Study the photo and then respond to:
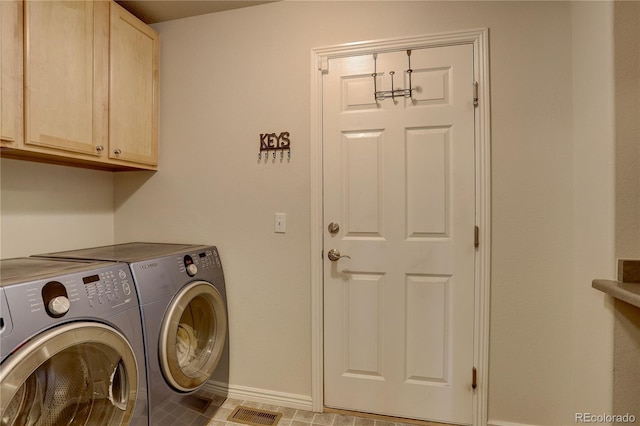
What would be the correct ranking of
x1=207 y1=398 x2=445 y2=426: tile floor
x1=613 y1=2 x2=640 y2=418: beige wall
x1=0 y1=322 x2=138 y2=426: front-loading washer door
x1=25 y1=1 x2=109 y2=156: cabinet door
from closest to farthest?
1. x1=0 y1=322 x2=138 y2=426: front-loading washer door
2. x1=613 y1=2 x2=640 y2=418: beige wall
3. x1=25 y1=1 x2=109 y2=156: cabinet door
4. x1=207 y1=398 x2=445 y2=426: tile floor

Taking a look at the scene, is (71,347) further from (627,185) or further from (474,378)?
(627,185)

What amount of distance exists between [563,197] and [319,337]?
1.50m

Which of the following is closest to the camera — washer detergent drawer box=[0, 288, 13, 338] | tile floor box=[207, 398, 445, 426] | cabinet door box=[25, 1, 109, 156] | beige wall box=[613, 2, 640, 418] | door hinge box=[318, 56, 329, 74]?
washer detergent drawer box=[0, 288, 13, 338]

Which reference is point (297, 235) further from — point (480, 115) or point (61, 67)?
point (61, 67)

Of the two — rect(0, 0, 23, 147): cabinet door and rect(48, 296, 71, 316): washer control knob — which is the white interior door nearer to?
rect(48, 296, 71, 316): washer control knob

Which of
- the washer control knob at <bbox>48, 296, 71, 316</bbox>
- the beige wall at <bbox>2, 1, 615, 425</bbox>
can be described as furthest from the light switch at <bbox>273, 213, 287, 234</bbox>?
the washer control knob at <bbox>48, 296, 71, 316</bbox>

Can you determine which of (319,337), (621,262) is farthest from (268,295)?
(621,262)

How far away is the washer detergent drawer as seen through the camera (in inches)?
33.5

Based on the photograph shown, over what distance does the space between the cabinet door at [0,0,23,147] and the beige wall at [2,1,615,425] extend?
0.46 meters

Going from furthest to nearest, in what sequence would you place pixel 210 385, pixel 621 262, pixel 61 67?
pixel 210 385 < pixel 61 67 < pixel 621 262

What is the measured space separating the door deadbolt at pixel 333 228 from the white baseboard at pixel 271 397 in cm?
100

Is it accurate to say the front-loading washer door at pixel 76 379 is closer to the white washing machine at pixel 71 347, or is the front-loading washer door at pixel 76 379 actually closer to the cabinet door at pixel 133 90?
the white washing machine at pixel 71 347

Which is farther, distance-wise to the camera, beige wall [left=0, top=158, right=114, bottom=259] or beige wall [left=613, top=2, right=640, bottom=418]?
beige wall [left=0, top=158, right=114, bottom=259]

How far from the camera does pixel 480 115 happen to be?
160 cm
